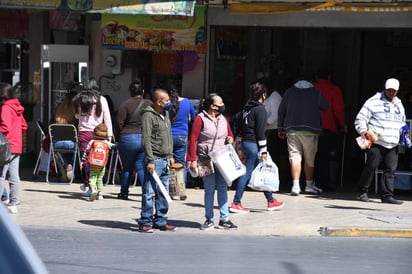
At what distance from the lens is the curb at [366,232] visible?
10781 millimetres

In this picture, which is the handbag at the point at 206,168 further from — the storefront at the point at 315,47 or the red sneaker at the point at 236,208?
the storefront at the point at 315,47

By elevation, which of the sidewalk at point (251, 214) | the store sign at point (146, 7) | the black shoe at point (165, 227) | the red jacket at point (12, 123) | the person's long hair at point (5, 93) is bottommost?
the sidewalk at point (251, 214)

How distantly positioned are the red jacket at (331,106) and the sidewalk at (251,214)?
4.08ft

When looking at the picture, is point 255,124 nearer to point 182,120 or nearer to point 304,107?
point 182,120

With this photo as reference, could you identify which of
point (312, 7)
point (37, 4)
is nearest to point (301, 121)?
point (312, 7)

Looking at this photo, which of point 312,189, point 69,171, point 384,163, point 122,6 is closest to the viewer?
point 384,163

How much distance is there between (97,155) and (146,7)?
263cm

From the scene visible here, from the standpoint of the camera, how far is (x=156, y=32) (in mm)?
14195

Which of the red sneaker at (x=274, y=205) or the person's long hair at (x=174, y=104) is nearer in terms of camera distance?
the red sneaker at (x=274, y=205)

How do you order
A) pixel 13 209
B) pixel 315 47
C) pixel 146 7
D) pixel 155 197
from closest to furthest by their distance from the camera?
pixel 155 197 < pixel 13 209 < pixel 146 7 < pixel 315 47

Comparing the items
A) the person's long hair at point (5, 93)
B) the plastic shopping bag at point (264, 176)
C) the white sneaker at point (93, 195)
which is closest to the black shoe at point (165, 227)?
the plastic shopping bag at point (264, 176)

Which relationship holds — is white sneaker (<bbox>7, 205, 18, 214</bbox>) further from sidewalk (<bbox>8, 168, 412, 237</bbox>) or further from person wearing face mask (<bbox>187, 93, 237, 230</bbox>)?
person wearing face mask (<bbox>187, 93, 237, 230</bbox>)

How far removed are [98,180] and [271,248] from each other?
12.8 feet

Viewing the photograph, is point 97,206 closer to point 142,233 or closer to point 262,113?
point 142,233
